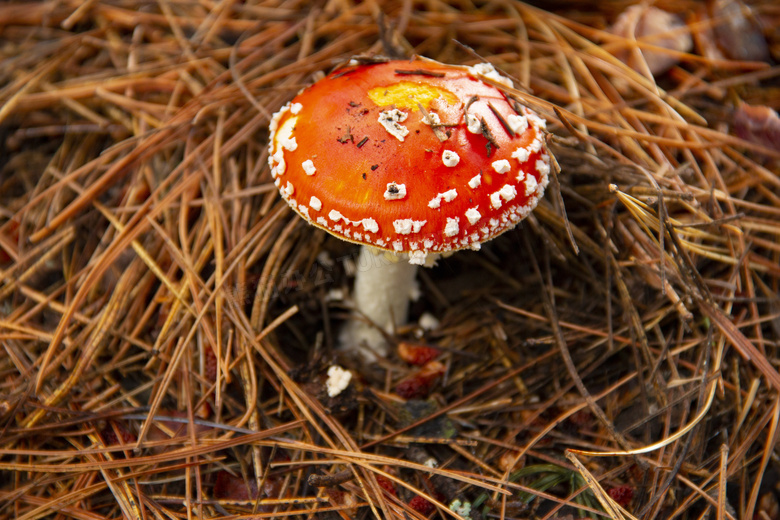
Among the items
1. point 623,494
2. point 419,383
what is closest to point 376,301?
point 419,383

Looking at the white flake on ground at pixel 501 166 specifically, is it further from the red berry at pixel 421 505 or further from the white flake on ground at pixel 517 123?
the red berry at pixel 421 505

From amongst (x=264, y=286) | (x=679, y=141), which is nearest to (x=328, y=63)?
(x=264, y=286)

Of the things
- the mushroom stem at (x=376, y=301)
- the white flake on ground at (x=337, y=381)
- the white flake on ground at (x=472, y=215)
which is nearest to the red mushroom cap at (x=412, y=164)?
the white flake on ground at (x=472, y=215)

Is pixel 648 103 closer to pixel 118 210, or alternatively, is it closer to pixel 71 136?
pixel 118 210

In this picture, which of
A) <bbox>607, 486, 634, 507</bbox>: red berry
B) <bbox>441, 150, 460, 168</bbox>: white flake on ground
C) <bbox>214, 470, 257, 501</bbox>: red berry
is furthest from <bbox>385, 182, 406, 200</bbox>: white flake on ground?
<bbox>607, 486, 634, 507</bbox>: red berry

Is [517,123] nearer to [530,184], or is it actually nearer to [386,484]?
[530,184]

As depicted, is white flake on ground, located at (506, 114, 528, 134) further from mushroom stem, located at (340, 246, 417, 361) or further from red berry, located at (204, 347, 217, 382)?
red berry, located at (204, 347, 217, 382)
